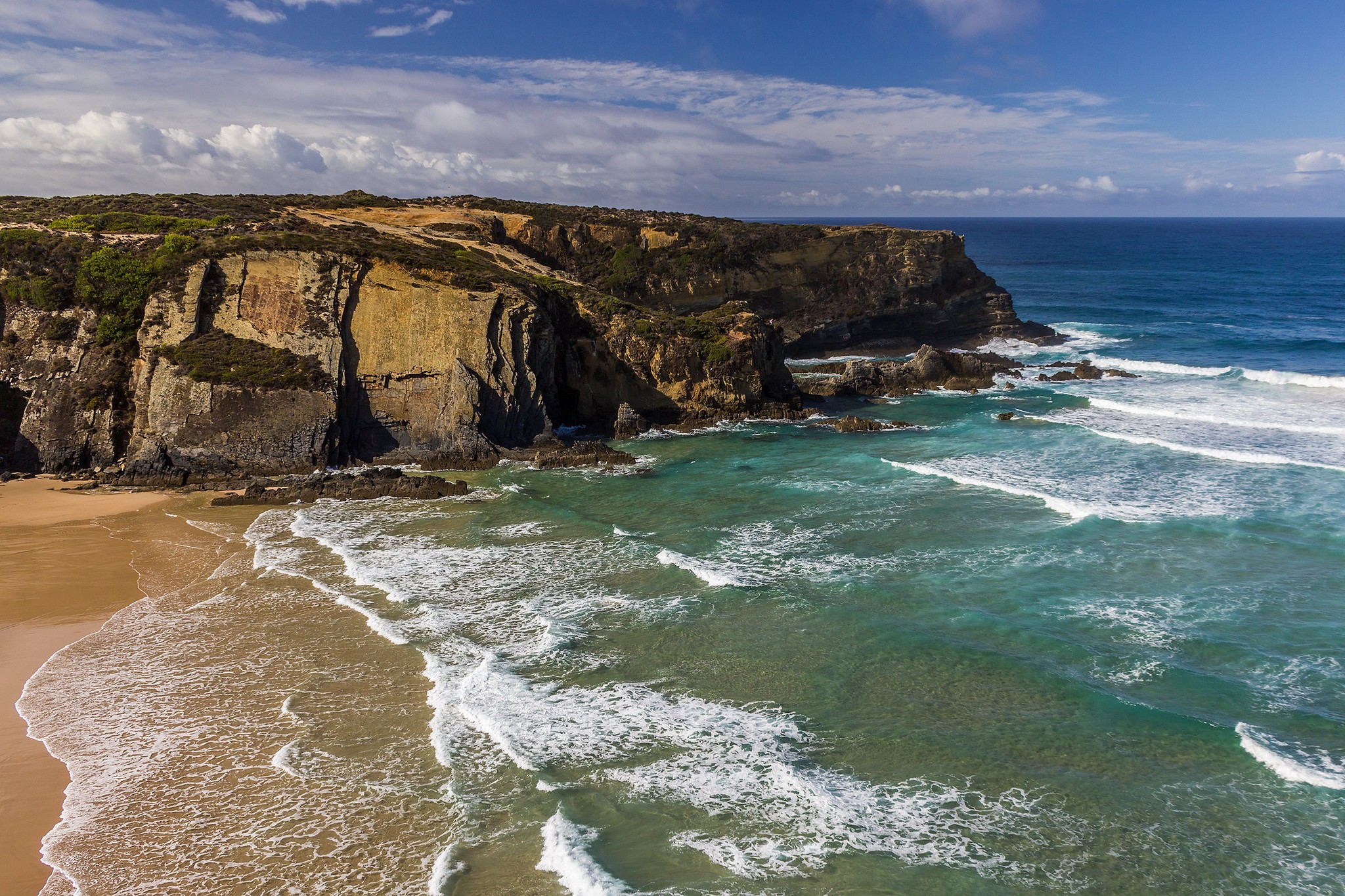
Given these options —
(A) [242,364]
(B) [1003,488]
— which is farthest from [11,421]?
(B) [1003,488]

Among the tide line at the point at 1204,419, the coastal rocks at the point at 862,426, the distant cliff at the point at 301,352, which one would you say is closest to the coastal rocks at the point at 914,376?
the distant cliff at the point at 301,352

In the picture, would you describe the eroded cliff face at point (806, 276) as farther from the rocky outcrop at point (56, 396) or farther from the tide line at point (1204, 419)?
the rocky outcrop at point (56, 396)

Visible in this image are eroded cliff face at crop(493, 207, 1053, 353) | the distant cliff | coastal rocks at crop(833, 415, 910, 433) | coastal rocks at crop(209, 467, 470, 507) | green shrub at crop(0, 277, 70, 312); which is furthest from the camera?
eroded cliff face at crop(493, 207, 1053, 353)

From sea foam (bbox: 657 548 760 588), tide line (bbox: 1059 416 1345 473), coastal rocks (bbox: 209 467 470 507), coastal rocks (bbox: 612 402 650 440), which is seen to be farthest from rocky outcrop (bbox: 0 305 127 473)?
tide line (bbox: 1059 416 1345 473)

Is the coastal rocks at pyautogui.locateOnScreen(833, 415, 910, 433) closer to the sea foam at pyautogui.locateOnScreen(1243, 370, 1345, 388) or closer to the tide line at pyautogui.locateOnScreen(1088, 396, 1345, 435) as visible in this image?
the tide line at pyautogui.locateOnScreen(1088, 396, 1345, 435)

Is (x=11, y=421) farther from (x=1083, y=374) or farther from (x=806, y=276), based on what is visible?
(x=1083, y=374)

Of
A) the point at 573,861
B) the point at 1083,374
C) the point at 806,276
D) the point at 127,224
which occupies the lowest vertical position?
the point at 573,861

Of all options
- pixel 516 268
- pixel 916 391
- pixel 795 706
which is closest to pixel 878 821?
pixel 795 706
